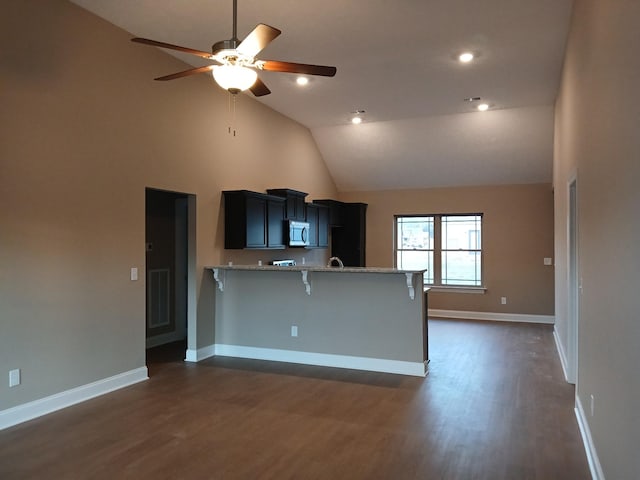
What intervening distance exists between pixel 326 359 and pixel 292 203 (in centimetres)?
275

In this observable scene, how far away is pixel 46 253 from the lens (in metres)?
3.95

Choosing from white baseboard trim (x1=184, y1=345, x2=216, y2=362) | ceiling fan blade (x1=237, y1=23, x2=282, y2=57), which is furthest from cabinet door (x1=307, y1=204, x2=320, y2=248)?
ceiling fan blade (x1=237, y1=23, x2=282, y2=57)

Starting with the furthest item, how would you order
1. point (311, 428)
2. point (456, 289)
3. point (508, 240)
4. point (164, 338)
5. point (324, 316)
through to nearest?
point (456, 289) → point (508, 240) → point (164, 338) → point (324, 316) → point (311, 428)

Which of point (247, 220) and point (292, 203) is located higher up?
point (292, 203)

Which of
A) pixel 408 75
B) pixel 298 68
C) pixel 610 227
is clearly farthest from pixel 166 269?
pixel 610 227

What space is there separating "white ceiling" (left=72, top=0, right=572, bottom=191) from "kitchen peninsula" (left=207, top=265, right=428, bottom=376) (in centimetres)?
232

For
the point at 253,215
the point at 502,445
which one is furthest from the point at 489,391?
the point at 253,215

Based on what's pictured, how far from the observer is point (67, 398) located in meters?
4.11

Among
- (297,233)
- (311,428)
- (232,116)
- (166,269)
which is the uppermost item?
(232,116)

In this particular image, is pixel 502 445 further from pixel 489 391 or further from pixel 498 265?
pixel 498 265

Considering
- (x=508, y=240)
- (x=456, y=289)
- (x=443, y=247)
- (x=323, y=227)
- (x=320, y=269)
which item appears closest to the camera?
(x=320, y=269)

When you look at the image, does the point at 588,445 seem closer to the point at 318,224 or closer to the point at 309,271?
the point at 309,271

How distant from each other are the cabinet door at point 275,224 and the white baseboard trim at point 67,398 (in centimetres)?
249

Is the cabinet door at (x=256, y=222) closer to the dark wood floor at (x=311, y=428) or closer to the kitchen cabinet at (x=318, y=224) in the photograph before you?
the kitchen cabinet at (x=318, y=224)
